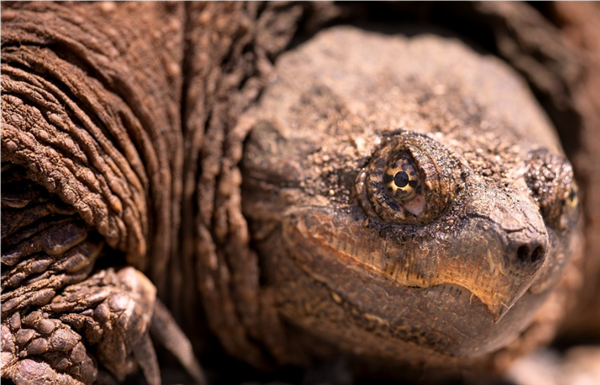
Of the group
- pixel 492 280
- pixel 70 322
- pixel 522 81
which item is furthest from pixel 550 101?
pixel 70 322

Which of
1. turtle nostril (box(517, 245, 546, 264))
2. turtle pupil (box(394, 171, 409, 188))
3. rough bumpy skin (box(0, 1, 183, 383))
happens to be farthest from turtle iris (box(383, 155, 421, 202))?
rough bumpy skin (box(0, 1, 183, 383))

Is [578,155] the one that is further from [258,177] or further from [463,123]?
[258,177]

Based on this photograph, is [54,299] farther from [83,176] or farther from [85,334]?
[83,176]

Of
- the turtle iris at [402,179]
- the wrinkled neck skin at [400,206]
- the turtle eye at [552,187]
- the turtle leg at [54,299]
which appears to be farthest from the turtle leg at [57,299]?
the turtle eye at [552,187]

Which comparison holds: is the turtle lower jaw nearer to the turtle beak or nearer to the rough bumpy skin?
the turtle beak

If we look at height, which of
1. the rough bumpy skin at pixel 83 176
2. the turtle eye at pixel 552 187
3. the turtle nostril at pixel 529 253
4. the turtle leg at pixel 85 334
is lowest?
the turtle leg at pixel 85 334

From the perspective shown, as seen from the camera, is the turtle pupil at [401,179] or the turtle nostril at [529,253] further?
the turtle pupil at [401,179]

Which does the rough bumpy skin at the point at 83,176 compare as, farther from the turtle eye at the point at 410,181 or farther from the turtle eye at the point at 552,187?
the turtle eye at the point at 552,187

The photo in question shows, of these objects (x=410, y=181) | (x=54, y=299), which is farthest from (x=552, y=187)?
(x=54, y=299)

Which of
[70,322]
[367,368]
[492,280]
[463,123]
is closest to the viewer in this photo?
[492,280]
